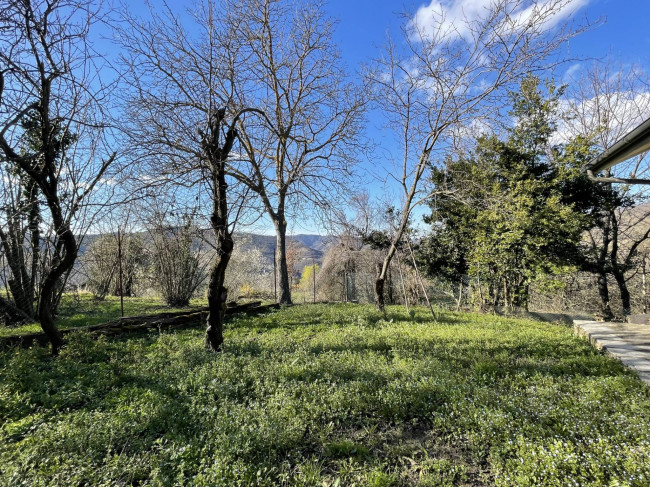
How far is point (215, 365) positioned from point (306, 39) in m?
8.90

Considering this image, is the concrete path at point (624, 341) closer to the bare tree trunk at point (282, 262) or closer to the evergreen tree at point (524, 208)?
the evergreen tree at point (524, 208)

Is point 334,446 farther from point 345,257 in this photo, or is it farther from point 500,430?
point 345,257

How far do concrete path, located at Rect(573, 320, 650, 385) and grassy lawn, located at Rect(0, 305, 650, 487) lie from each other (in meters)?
0.21

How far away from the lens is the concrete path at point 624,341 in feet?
12.6

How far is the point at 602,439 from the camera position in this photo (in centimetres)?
215

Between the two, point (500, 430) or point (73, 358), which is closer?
point (500, 430)

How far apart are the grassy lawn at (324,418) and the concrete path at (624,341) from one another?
0.21 metres

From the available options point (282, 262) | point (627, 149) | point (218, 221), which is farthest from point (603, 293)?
point (218, 221)

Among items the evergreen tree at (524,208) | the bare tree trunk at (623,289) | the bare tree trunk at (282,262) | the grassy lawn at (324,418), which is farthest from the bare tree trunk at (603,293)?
the bare tree trunk at (282,262)

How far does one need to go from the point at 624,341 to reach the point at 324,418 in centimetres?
516

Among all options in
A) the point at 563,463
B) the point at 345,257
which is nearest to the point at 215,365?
the point at 563,463

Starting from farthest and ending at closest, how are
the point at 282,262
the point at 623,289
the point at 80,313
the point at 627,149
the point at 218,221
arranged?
1. the point at 623,289
2. the point at 282,262
3. the point at 80,313
4. the point at 218,221
5. the point at 627,149

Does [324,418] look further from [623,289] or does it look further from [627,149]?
[623,289]

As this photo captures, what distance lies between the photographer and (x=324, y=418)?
276 cm
